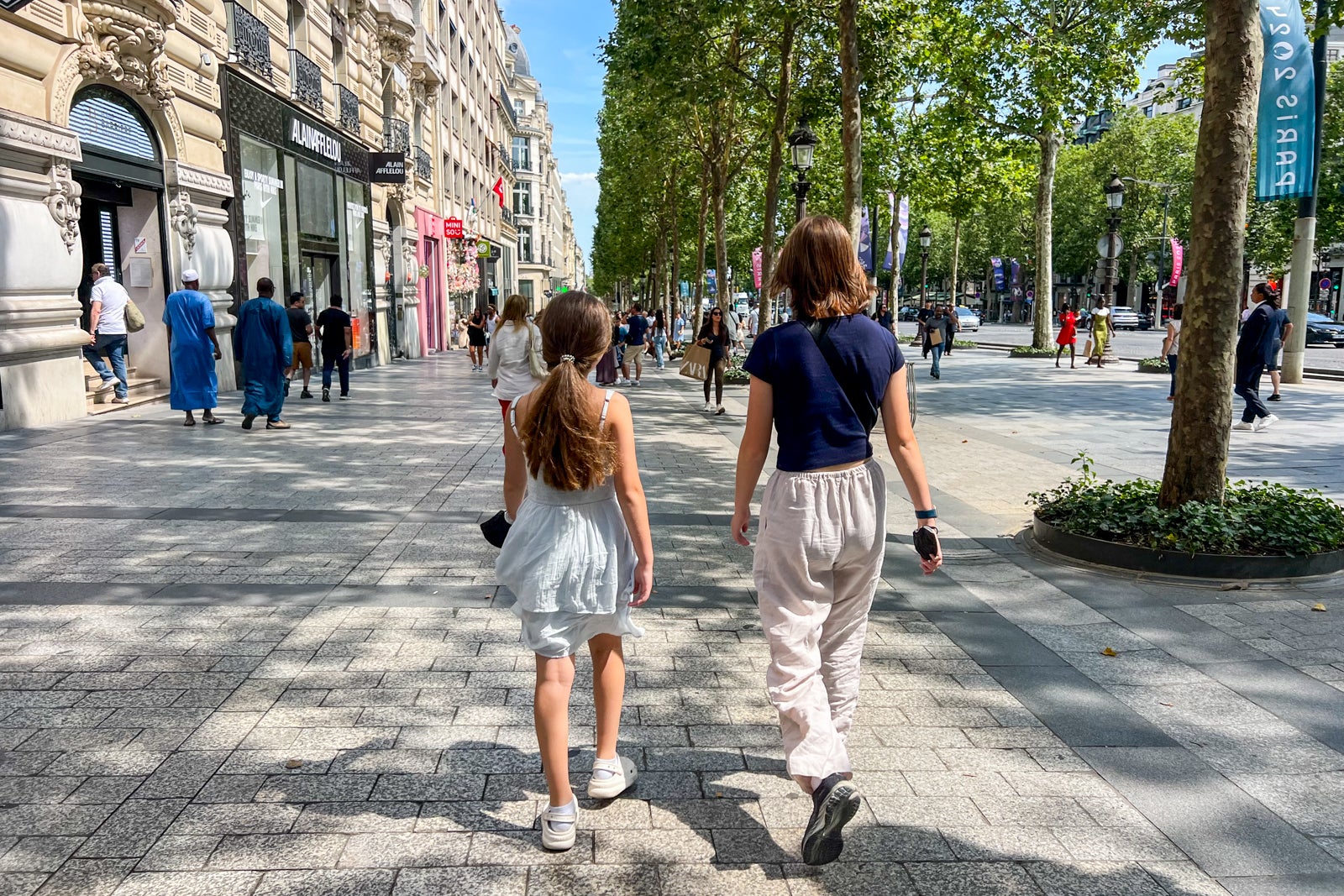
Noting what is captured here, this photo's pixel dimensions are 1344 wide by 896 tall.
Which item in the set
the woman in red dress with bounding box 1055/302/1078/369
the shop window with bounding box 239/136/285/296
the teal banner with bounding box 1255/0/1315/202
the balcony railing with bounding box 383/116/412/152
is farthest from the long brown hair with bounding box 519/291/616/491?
the balcony railing with bounding box 383/116/412/152

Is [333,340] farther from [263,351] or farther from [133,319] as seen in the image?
[263,351]

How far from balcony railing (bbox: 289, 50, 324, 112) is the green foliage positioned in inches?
701

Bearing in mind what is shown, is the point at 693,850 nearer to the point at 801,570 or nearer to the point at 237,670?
the point at 801,570

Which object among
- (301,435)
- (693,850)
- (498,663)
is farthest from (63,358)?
(693,850)

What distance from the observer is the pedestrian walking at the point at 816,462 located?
2861mm

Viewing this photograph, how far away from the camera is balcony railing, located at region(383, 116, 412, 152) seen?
1067 inches

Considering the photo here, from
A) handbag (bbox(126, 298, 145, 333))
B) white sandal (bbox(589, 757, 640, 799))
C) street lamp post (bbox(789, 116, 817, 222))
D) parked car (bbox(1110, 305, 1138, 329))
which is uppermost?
street lamp post (bbox(789, 116, 817, 222))

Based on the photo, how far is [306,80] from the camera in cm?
2008

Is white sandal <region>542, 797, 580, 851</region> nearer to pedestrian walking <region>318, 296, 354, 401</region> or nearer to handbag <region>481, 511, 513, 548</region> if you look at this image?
handbag <region>481, 511, 513, 548</region>

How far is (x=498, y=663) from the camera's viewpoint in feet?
14.2

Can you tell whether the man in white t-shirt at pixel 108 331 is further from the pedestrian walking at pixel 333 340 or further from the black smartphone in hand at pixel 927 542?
the black smartphone in hand at pixel 927 542

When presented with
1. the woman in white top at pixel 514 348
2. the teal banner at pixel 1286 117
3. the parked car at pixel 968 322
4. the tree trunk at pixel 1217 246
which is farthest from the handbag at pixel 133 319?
the parked car at pixel 968 322

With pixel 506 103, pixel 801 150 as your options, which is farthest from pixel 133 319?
pixel 506 103

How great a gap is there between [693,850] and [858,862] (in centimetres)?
47
